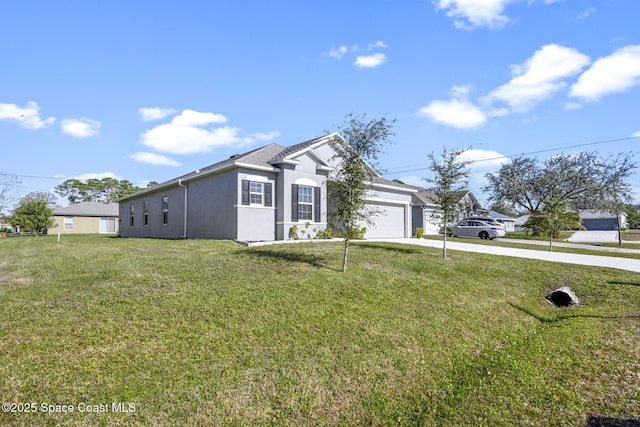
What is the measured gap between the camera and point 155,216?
71.3ft

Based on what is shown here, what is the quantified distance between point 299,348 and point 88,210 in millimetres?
43923

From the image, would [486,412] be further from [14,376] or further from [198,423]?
[14,376]

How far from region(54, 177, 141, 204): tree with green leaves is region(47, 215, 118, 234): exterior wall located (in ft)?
77.5

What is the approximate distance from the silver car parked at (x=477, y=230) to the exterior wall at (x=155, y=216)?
1895 centimetres

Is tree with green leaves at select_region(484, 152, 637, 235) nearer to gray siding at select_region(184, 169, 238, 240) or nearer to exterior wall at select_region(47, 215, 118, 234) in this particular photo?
gray siding at select_region(184, 169, 238, 240)

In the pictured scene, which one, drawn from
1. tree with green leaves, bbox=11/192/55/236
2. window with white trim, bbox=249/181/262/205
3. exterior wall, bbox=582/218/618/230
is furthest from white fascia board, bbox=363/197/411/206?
exterior wall, bbox=582/218/618/230

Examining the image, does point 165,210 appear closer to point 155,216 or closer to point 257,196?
point 155,216

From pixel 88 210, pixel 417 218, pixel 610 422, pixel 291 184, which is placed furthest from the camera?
pixel 88 210

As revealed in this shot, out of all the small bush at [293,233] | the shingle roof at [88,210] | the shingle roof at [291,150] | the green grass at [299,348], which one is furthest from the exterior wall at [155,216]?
the shingle roof at [88,210]

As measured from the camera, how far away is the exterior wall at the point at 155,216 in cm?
1877

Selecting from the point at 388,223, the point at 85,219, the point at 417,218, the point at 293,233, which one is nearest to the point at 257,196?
the point at 293,233

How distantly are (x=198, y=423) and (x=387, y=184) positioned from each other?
19161 millimetres

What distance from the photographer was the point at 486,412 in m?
3.99

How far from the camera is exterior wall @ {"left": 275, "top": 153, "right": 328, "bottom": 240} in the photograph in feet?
49.5
